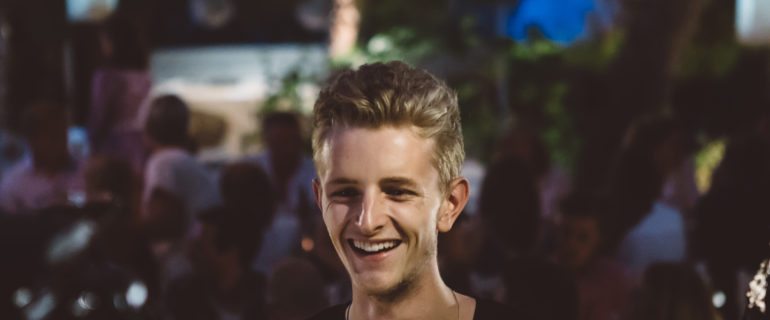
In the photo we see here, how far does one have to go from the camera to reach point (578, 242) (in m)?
4.68

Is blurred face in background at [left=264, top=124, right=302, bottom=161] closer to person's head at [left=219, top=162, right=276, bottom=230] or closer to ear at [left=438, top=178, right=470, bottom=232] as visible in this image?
person's head at [left=219, top=162, right=276, bottom=230]

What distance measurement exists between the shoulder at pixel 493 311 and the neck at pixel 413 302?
0.20 ft

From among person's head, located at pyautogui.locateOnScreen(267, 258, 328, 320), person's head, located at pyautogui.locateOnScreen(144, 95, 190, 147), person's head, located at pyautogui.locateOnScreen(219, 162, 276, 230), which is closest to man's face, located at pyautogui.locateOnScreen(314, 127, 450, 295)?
person's head, located at pyautogui.locateOnScreen(267, 258, 328, 320)

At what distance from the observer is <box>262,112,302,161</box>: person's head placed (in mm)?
6125

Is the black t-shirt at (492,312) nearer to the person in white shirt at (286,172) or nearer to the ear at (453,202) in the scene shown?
the ear at (453,202)

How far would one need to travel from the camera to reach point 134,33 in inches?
271

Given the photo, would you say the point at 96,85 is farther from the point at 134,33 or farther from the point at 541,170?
the point at 541,170

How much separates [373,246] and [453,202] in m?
A: 0.18

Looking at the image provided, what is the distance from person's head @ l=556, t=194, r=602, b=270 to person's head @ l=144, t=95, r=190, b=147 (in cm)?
216

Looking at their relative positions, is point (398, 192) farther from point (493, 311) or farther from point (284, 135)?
point (284, 135)

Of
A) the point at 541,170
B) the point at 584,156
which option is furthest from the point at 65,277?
the point at 584,156

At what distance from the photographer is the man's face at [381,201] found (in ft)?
6.64

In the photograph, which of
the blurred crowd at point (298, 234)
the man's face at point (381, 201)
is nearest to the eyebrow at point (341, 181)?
the man's face at point (381, 201)

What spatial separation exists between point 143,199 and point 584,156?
4721 mm
